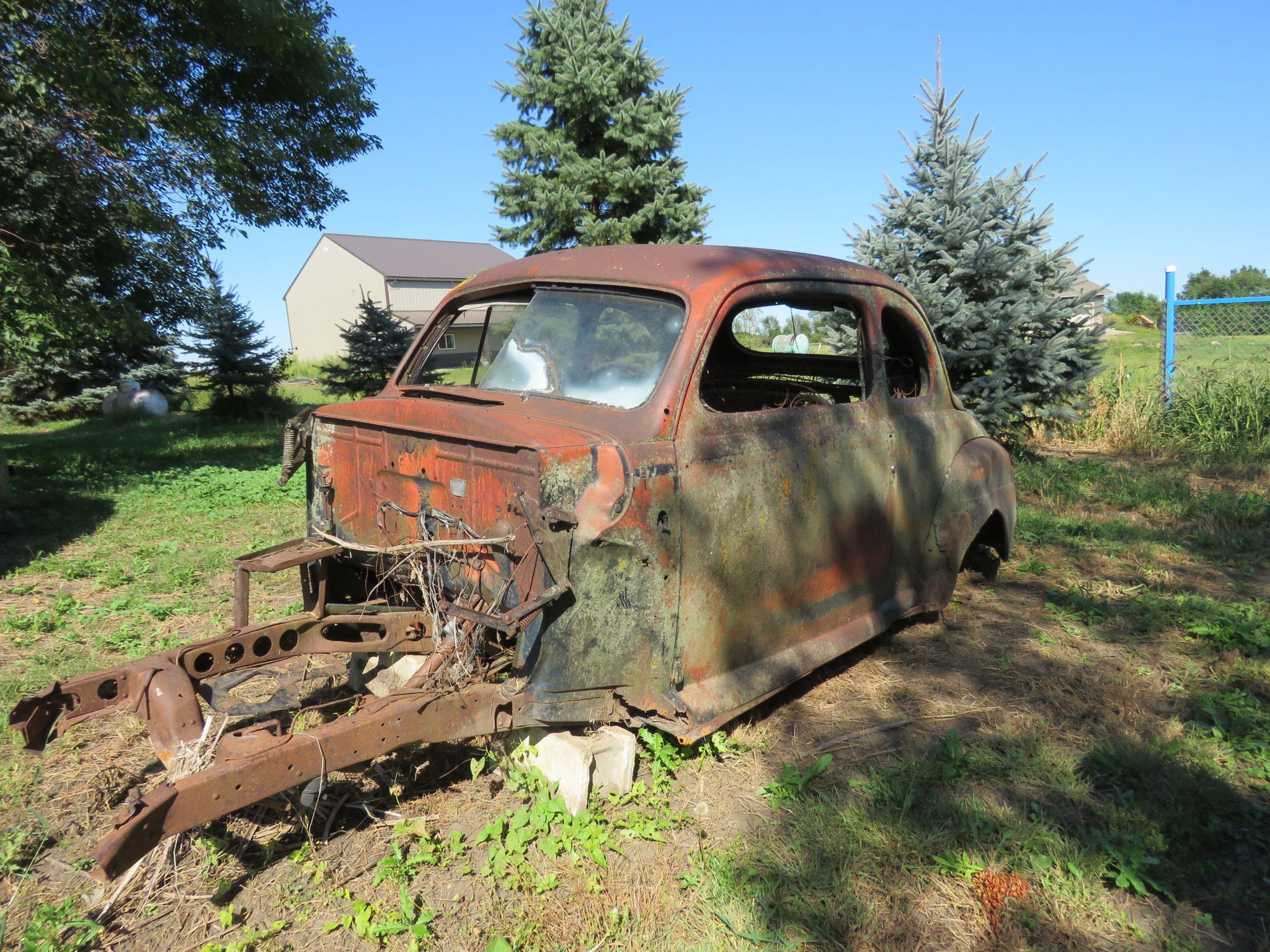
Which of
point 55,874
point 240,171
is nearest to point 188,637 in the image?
point 55,874

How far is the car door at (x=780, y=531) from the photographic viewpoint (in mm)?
2988

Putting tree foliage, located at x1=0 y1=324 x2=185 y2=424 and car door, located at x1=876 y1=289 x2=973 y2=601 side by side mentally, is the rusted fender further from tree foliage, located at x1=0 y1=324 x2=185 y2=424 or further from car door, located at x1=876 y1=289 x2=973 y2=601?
tree foliage, located at x1=0 y1=324 x2=185 y2=424

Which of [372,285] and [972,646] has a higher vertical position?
[372,285]

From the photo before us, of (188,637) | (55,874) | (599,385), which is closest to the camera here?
(55,874)

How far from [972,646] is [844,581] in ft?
3.85

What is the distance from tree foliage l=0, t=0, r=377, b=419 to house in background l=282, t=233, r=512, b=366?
968 inches

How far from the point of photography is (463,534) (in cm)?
290

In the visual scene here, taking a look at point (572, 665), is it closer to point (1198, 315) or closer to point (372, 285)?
point (1198, 315)

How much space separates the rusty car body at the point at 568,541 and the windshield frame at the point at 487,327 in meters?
0.01

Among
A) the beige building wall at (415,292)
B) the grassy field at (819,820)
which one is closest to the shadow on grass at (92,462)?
the grassy field at (819,820)

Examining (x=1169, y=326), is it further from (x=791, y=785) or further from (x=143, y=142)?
(x=143, y=142)

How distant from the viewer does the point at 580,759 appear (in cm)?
289

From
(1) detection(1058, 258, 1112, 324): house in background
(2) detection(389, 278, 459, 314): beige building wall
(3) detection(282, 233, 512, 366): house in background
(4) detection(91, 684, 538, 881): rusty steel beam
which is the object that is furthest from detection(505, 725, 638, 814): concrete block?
(2) detection(389, 278, 459, 314): beige building wall

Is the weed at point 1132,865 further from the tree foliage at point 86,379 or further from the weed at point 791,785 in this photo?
the tree foliage at point 86,379
